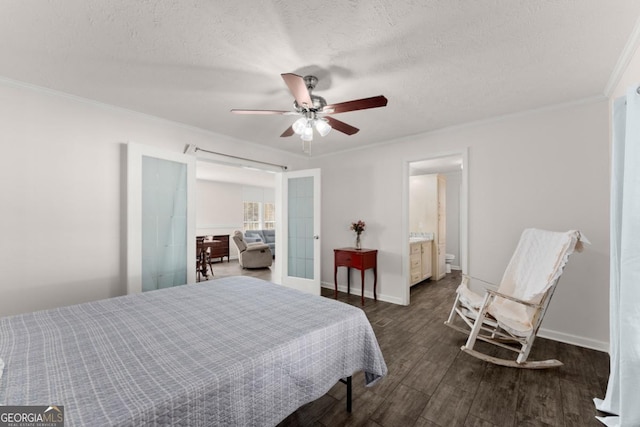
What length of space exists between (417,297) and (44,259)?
4545 millimetres

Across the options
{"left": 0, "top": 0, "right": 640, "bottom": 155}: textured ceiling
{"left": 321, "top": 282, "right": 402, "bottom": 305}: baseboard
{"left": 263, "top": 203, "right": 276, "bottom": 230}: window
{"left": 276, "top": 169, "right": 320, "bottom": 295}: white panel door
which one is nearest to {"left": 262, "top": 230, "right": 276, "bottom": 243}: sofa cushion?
{"left": 263, "top": 203, "right": 276, "bottom": 230}: window

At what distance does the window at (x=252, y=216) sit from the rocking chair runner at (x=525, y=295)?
24.4ft

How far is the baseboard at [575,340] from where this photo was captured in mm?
2490

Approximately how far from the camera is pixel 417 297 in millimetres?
4203

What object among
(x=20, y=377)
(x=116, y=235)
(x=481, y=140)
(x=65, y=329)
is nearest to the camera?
(x=20, y=377)

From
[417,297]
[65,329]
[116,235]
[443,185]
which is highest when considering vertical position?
[443,185]

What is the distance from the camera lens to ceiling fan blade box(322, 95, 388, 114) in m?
1.83

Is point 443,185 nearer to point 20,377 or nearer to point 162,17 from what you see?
point 162,17

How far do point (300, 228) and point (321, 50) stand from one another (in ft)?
9.92

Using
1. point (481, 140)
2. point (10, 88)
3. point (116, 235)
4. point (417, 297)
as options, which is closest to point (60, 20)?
point (10, 88)

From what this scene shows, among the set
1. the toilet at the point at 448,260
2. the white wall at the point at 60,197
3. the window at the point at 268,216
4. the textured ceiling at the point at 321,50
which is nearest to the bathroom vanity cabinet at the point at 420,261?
the toilet at the point at 448,260

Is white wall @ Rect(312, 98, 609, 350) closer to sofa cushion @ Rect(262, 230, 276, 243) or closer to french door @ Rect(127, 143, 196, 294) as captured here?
french door @ Rect(127, 143, 196, 294)

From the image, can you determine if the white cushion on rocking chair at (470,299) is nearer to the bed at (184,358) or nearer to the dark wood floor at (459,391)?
the dark wood floor at (459,391)

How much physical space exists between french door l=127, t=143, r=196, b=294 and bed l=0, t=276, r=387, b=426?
94cm
